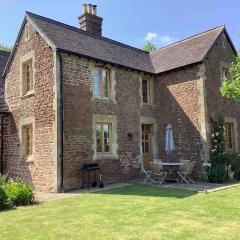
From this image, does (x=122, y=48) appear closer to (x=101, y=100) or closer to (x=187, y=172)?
(x=101, y=100)

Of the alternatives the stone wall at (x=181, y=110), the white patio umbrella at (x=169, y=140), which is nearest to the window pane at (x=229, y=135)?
the stone wall at (x=181, y=110)

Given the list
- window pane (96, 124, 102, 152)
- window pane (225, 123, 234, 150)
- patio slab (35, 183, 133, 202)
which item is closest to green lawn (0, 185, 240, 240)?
patio slab (35, 183, 133, 202)

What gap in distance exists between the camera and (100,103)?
1523 centimetres

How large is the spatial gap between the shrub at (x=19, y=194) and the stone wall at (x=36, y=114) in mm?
2916

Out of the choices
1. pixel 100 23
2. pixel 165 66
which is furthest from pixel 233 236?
pixel 100 23

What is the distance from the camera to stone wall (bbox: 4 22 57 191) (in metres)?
13.9

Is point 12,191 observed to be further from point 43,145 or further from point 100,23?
point 100,23

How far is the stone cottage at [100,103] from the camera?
1388cm

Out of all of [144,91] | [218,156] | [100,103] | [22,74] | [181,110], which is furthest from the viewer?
[144,91]

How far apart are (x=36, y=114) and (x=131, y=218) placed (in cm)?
831

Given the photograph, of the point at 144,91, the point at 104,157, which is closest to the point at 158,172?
the point at 104,157

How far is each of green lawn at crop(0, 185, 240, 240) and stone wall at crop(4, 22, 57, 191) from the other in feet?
10.5

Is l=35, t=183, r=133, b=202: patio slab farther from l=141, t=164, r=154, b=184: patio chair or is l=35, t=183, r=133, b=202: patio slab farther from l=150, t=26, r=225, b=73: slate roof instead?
l=150, t=26, r=225, b=73: slate roof

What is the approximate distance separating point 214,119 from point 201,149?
183 cm
